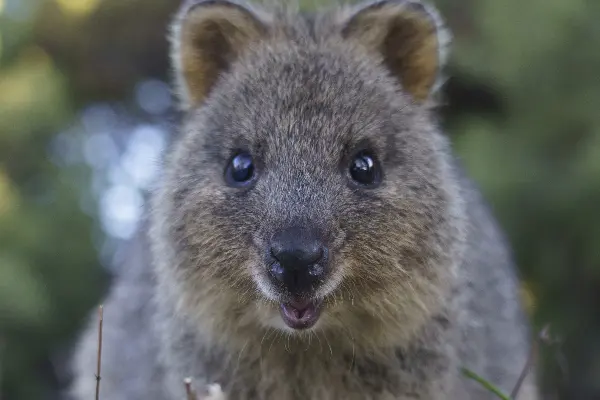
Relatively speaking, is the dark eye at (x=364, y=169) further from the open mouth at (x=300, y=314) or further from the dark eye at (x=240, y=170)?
the open mouth at (x=300, y=314)

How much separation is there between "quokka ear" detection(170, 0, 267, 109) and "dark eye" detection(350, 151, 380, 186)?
0.75 m

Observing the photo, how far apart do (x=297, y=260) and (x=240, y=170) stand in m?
0.54

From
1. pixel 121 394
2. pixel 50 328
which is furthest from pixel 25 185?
pixel 121 394

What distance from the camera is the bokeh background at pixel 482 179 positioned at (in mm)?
4828

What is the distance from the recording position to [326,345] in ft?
9.28

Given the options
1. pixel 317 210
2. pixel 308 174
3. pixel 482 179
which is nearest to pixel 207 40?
pixel 308 174

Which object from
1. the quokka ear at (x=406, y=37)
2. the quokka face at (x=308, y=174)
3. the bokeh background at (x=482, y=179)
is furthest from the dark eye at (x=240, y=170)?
the bokeh background at (x=482, y=179)

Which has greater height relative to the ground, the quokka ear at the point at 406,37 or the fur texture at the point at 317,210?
the quokka ear at the point at 406,37

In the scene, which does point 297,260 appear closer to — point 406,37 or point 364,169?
point 364,169

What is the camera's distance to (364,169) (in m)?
2.67

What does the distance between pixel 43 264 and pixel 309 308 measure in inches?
131

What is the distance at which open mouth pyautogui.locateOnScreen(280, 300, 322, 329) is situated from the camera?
2.47 meters

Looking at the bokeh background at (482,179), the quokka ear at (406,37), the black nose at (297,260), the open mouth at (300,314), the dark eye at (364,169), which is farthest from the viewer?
the bokeh background at (482,179)

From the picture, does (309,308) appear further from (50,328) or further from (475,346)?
(50,328)
